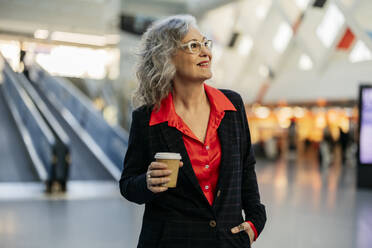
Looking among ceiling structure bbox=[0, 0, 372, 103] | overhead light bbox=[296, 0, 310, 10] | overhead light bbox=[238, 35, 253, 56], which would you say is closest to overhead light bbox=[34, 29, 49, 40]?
ceiling structure bbox=[0, 0, 372, 103]

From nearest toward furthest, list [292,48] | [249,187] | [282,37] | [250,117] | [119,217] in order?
[249,187], [119,217], [292,48], [282,37], [250,117]

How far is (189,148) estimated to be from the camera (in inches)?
71.7

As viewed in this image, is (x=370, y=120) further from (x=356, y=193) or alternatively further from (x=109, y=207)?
(x=109, y=207)

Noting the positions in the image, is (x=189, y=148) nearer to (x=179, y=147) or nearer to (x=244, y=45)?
(x=179, y=147)

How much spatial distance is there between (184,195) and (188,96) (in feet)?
1.32

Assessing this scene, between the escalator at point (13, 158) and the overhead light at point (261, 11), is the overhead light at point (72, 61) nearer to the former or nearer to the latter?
the overhead light at point (261, 11)

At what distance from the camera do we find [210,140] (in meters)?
1.84

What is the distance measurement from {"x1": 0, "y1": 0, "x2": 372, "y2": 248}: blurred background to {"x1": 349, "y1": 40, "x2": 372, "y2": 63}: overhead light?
56mm

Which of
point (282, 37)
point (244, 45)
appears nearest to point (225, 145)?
point (282, 37)

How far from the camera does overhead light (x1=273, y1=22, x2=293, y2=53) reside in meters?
20.5

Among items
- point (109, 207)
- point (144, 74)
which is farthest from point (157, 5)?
point (144, 74)

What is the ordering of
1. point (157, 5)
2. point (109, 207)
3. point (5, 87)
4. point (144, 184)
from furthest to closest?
point (157, 5)
point (5, 87)
point (109, 207)
point (144, 184)

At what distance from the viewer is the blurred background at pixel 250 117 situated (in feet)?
22.1

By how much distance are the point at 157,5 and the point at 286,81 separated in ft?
19.9
